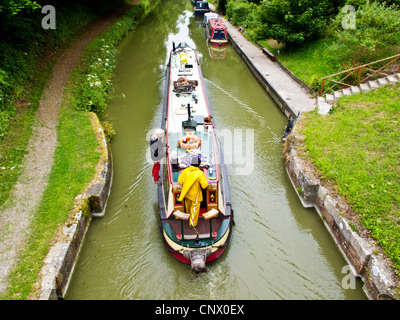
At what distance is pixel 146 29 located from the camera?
92.1 ft

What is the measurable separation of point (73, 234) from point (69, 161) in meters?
3.08

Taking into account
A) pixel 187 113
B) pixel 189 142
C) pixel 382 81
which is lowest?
pixel 189 142

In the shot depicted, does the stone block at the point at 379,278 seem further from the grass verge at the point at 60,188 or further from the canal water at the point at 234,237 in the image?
the grass verge at the point at 60,188

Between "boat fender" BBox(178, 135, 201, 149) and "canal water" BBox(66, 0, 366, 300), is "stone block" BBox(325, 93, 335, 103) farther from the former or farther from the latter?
"boat fender" BBox(178, 135, 201, 149)

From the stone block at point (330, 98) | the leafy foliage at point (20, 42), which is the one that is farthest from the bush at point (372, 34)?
the leafy foliage at point (20, 42)

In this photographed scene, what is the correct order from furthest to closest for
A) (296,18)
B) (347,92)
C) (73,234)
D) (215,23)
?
(215,23), (296,18), (347,92), (73,234)

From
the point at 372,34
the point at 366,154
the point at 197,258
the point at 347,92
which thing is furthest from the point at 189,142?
the point at 372,34

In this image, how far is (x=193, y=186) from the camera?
276 inches

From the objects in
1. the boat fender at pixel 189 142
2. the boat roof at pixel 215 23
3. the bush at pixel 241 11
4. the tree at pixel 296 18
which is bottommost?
the boat fender at pixel 189 142

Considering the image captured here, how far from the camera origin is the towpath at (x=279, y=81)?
1365 centimetres

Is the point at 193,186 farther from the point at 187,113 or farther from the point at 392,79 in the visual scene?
the point at 392,79

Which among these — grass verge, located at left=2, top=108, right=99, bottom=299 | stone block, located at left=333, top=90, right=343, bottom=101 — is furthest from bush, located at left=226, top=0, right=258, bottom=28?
grass verge, located at left=2, top=108, right=99, bottom=299

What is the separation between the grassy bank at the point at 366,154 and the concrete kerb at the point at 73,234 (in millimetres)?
6518

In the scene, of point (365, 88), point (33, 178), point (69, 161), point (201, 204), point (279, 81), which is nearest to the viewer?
point (201, 204)
